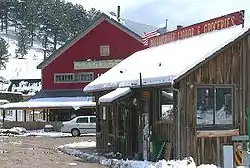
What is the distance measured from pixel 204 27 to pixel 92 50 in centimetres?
3142

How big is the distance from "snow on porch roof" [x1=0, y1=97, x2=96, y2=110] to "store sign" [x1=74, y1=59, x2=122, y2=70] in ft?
12.2

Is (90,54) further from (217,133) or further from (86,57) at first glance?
(217,133)

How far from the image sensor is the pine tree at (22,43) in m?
135

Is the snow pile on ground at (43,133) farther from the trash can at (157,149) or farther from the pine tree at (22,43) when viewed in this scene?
the pine tree at (22,43)

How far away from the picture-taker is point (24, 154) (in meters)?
24.2

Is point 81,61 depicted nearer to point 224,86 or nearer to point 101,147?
point 101,147

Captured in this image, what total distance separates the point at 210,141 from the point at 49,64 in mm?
37340

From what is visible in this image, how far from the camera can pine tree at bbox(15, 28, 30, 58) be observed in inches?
5310

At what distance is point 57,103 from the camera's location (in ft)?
156

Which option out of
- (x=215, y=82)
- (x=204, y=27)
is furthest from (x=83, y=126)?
(x=215, y=82)

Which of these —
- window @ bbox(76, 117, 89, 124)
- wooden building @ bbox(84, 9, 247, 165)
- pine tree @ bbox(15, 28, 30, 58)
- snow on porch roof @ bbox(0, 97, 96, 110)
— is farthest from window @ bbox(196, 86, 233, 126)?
pine tree @ bbox(15, 28, 30, 58)

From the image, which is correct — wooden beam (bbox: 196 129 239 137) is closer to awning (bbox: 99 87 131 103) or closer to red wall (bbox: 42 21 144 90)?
awning (bbox: 99 87 131 103)

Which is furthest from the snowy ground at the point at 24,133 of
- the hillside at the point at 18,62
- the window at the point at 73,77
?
the hillside at the point at 18,62

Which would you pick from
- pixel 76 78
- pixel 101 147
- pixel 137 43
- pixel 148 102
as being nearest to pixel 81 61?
pixel 76 78
